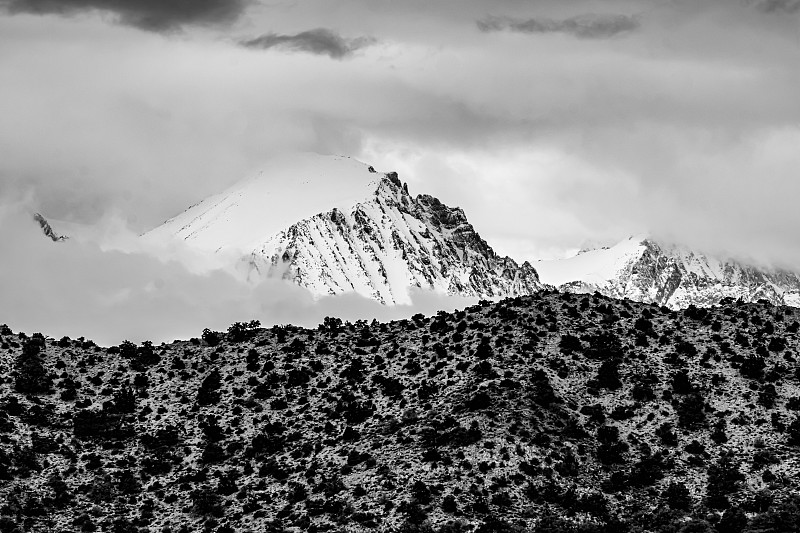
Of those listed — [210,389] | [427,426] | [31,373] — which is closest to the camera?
[427,426]

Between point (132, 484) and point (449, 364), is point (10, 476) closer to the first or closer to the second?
point (132, 484)

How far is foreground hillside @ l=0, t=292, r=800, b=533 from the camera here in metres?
120

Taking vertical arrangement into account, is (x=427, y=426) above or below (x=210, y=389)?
below

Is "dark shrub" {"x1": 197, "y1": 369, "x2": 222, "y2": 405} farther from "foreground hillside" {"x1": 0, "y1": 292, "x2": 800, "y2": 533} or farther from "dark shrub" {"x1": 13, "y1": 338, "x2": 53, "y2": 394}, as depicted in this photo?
"dark shrub" {"x1": 13, "y1": 338, "x2": 53, "y2": 394}

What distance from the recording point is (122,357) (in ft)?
→ 532

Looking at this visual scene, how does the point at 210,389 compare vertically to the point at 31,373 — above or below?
below

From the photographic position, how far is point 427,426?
13300 centimetres

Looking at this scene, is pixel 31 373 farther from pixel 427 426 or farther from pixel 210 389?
pixel 427 426

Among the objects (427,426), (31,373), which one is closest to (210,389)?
(31,373)

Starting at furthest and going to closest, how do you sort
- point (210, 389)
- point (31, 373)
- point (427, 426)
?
point (31, 373), point (210, 389), point (427, 426)

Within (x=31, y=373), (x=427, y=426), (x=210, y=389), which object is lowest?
(x=427, y=426)

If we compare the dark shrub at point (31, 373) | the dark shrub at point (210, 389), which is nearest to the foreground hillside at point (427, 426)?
the dark shrub at point (31, 373)

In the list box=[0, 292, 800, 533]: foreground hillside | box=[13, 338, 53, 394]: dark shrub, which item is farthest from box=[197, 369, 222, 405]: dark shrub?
box=[13, 338, 53, 394]: dark shrub

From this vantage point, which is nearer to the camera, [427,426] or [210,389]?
[427,426]
